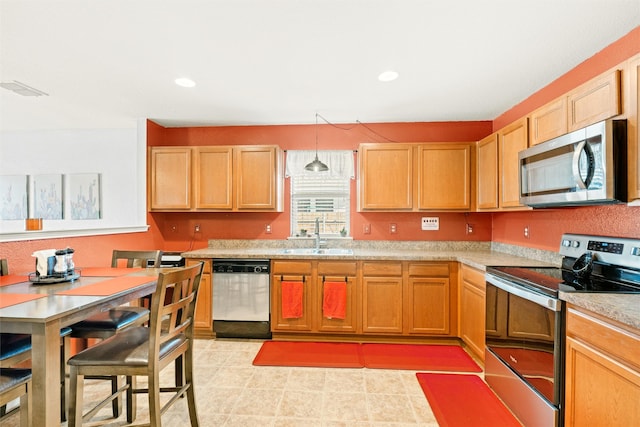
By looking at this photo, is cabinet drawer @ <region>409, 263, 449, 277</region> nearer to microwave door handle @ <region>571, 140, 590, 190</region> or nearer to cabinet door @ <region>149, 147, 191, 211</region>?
microwave door handle @ <region>571, 140, 590, 190</region>

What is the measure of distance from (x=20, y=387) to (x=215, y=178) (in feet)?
8.58

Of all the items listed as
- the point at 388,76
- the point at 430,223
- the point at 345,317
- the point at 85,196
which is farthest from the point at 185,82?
the point at 430,223

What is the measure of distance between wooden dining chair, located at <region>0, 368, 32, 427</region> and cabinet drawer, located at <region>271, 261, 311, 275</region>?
81.3 inches

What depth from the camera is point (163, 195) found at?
3.65 metres

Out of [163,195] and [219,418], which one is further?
[163,195]

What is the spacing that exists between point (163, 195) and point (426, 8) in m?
3.31

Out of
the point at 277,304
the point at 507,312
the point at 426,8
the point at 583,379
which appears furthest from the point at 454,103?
the point at 277,304

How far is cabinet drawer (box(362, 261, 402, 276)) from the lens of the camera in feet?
10.3

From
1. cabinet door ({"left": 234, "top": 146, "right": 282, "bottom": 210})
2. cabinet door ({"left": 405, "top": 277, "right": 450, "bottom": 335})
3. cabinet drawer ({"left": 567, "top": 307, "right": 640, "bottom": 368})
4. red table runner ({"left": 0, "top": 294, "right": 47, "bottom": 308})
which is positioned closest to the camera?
cabinet drawer ({"left": 567, "top": 307, "right": 640, "bottom": 368})

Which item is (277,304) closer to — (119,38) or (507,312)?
(507,312)

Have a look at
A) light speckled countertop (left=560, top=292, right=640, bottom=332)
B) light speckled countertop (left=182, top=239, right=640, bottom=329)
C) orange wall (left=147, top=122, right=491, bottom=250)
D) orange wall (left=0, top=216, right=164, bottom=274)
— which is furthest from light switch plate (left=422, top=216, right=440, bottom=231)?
orange wall (left=0, top=216, right=164, bottom=274)

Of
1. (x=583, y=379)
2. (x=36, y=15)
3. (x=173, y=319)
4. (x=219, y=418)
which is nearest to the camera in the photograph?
(x=583, y=379)

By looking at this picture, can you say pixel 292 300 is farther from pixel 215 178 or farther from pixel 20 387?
pixel 20 387

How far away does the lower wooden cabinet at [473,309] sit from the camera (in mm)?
2604
